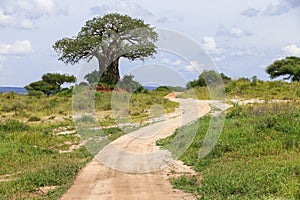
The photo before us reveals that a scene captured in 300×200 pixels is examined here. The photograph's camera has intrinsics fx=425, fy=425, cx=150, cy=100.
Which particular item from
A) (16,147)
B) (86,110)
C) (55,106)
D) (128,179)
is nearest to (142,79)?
(128,179)

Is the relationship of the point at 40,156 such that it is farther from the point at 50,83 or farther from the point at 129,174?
the point at 50,83

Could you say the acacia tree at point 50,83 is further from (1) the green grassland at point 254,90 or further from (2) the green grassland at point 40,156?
(2) the green grassland at point 40,156

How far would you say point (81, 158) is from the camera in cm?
1306

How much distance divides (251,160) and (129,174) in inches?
120

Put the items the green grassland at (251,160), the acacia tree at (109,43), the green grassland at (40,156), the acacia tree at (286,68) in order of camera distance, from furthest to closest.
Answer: the acacia tree at (286,68) < the acacia tree at (109,43) < the green grassland at (40,156) < the green grassland at (251,160)

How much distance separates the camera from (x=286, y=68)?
2098 inches

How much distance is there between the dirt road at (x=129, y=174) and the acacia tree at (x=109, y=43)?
25.9m

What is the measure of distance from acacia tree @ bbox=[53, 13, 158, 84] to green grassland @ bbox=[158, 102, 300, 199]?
2519 cm

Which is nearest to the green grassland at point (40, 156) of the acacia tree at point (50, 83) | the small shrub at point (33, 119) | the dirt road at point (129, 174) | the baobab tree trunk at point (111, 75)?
the small shrub at point (33, 119)

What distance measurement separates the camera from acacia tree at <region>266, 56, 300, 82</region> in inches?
2023

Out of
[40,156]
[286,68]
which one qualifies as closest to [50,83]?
[286,68]

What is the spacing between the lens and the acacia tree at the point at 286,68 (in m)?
51.4

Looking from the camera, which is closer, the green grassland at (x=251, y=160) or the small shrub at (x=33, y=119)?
the green grassland at (x=251, y=160)

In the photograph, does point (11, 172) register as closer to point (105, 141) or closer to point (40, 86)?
point (105, 141)
